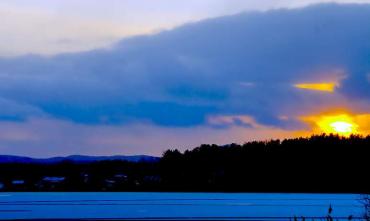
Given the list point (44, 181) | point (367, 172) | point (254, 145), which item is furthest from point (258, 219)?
point (44, 181)

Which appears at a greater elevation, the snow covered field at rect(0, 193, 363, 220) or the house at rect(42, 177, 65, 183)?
the house at rect(42, 177, 65, 183)

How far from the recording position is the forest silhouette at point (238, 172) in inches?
4240

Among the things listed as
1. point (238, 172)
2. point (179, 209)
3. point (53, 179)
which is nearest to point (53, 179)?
point (53, 179)

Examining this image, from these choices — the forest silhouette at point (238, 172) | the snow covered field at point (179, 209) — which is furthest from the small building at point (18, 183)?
the snow covered field at point (179, 209)

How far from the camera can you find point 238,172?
113m

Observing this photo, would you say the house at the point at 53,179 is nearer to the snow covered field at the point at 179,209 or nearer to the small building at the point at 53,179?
the small building at the point at 53,179

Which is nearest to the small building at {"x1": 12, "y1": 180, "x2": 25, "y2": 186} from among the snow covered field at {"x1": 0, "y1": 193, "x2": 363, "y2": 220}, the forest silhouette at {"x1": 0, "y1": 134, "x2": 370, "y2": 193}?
the forest silhouette at {"x1": 0, "y1": 134, "x2": 370, "y2": 193}

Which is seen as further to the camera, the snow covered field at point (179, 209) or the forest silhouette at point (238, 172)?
the forest silhouette at point (238, 172)

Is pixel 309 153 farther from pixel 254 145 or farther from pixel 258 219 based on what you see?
pixel 258 219

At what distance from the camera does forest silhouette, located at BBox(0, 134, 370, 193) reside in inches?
4240

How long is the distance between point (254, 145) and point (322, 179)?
13.1m

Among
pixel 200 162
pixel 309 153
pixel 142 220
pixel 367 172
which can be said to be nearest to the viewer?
pixel 142 220

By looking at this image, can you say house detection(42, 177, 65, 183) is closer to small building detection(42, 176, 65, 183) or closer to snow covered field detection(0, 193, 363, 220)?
small building detection(42, 176, 65, 183)

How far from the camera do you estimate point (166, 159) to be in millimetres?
119750
